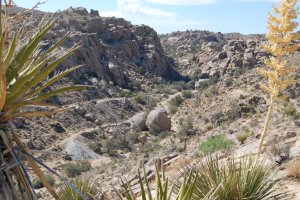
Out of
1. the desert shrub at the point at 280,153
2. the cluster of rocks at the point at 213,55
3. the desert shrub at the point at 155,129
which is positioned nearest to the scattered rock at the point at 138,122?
the desert shrub at the point at 155,129

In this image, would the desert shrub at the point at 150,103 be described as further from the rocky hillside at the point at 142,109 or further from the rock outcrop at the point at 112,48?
the rock outcrop at the point at 112,48

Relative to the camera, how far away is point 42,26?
10.2 feet

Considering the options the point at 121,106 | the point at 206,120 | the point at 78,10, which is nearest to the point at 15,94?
the point at 206,120

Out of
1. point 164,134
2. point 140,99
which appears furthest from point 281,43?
point 140,99

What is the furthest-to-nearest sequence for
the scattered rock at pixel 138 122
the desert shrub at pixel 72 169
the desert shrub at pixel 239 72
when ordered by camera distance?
the desert shrub at pixel 239 72 < the scattered rock at pixel 138 122 < the desert shrub at pixel 72 169

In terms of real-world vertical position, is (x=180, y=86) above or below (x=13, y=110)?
below

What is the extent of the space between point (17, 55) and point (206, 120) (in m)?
28.6

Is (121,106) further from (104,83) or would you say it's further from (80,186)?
(80,186)

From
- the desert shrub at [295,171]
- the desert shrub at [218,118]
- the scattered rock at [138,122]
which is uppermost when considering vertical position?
the desert shrub at [295,171]

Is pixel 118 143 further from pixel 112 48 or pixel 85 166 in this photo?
pixel 112 48

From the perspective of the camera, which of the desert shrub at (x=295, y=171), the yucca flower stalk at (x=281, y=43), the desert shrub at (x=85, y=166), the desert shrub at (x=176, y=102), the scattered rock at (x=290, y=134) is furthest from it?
the desert shrub at (x=176, y=102)

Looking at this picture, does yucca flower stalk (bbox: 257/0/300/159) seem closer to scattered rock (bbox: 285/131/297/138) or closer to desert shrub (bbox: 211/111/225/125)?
scattered rock (bbox: 285/131/297/138)

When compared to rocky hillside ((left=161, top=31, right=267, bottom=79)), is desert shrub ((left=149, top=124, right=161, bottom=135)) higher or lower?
lower

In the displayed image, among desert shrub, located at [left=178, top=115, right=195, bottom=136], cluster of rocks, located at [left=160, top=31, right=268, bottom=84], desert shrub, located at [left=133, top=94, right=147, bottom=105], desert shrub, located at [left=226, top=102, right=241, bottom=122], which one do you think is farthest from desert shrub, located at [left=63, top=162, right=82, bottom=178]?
cluster of rocks, located at [left=160, top=31, right=268, bottom=84]
